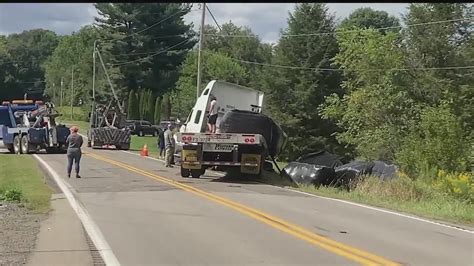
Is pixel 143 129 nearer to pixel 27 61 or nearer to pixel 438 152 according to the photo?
pixel 438 152

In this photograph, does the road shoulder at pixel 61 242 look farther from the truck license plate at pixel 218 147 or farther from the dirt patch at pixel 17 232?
the truck license plate at pixel 218 147

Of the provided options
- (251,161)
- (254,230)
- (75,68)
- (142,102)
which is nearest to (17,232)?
(254,230)

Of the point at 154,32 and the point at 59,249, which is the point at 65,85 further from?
the point at 59,249

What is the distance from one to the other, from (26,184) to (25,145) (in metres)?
18.7

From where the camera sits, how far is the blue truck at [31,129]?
3656 cm

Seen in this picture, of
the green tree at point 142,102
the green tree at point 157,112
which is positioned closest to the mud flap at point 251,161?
the green tree at point 157,112

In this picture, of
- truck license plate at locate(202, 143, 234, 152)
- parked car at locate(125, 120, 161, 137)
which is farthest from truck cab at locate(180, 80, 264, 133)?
parked car at locate(125, 120, 161, 137)

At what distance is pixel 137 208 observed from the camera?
1430 cm

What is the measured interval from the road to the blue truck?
18.9 meters

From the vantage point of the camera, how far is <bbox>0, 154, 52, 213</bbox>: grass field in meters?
15.2

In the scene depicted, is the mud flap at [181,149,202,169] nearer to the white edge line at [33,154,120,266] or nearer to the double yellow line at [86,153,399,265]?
the double yellow line at [86,153,399,265]

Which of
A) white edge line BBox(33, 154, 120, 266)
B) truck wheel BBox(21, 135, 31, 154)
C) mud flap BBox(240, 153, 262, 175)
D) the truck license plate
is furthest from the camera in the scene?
truck wheel BBox(21, 135, 31, 154)

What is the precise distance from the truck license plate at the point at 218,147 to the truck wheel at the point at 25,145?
18.1 m

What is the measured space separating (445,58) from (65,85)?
8941 centimetres
